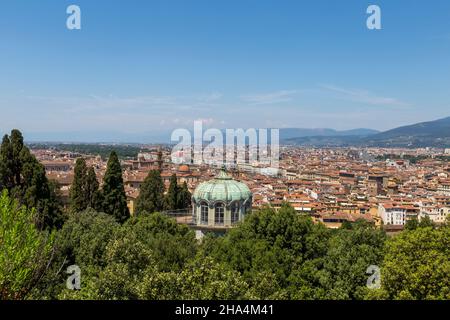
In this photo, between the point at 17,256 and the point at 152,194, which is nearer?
the point at 17,256

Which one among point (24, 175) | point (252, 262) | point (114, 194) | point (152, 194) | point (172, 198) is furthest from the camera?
point (152, 194)

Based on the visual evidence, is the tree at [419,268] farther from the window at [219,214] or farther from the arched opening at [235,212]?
the window at [219,214]

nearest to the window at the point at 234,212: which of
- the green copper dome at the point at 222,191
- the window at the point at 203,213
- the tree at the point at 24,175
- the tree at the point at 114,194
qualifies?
the green copper dome at the point at 222,191

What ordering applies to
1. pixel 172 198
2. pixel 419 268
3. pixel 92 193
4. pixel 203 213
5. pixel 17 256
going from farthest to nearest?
pixel 172 198 → pixel 92 193 → pixel 203 213 → pixel 419 268 → pixel 17 256

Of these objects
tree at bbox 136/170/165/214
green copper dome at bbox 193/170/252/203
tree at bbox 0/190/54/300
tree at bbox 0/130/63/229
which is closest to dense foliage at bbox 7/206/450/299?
tree at bbox 0/190/54/300

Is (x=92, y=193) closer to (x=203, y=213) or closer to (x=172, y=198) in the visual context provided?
(x=172, y=198)

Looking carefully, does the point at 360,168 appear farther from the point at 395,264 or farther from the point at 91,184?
the point at 395,264

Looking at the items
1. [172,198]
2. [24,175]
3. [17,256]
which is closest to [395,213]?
[172,198]
